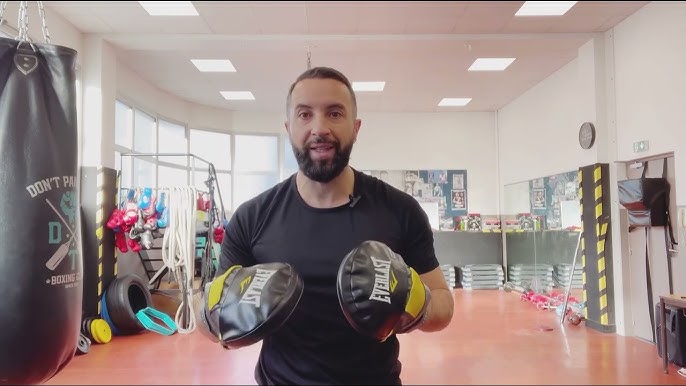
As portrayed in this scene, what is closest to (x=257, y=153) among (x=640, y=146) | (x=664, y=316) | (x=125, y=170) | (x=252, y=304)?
(x=125, y=170)

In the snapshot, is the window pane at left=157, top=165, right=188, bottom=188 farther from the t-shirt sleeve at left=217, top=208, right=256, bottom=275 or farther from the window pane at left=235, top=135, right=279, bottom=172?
the t-shirt sleeve at left=217, top=208, right=256, bottom=275

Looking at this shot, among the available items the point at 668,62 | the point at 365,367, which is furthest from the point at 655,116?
the point at 365,367

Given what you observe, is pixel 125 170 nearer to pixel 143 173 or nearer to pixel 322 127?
pixel 143 173

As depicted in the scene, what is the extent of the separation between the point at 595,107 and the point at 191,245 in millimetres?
4182

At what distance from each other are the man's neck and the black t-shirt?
0.06ft

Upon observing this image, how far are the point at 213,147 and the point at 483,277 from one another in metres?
5.00

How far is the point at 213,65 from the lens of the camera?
5629mm

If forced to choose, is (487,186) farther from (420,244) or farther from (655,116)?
(420,244)

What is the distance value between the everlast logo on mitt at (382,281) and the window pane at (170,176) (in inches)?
242

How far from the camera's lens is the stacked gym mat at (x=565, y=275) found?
557 centimetres

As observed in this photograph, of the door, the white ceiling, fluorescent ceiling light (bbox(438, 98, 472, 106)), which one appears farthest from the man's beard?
fluorescent ceiling light (bbox(438, 98, 472, 106))

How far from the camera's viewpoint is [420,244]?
3.87 feet

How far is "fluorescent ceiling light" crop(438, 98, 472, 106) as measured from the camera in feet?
23.9

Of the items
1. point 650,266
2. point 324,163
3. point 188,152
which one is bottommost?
point 650,266
